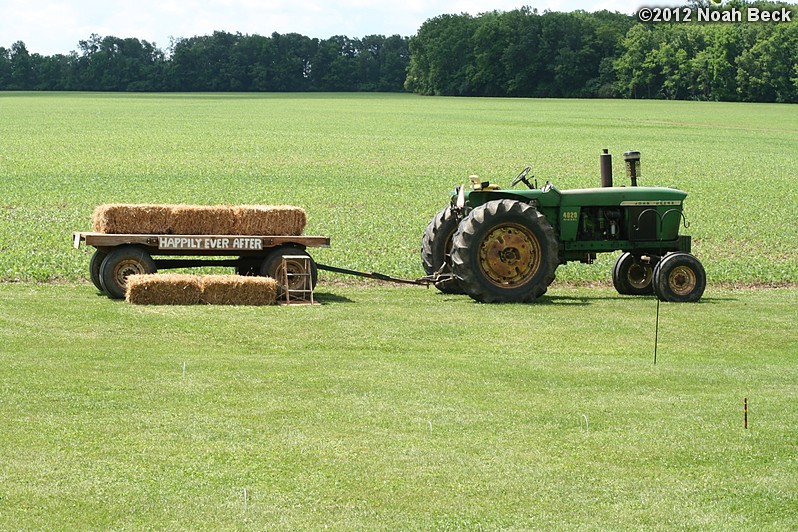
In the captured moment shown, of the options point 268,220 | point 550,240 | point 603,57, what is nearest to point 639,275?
point 550,240

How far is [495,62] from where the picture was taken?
155250 millimetres

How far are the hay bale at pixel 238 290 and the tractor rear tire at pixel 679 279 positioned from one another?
18.1 feet

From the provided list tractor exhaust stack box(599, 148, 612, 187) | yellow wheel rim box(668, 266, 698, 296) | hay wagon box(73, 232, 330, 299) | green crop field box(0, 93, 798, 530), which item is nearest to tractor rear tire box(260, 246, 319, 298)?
hay wagon box(73, 232, 330, 299)

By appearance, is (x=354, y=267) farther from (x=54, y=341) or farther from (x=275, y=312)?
(x=54, y=341)

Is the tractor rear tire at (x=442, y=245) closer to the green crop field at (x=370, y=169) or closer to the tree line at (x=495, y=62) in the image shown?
the green crop field at (x=370, y=169)

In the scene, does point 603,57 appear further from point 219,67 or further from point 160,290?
point 160,290

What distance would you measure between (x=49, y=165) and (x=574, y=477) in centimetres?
3763

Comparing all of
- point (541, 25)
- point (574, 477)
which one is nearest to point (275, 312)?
point (574, 477)

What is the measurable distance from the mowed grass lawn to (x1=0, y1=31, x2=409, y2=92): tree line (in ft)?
551

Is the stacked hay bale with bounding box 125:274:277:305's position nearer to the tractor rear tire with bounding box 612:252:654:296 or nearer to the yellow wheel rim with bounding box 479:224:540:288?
the yellow wheel rim with bounding box 479:224:540:288

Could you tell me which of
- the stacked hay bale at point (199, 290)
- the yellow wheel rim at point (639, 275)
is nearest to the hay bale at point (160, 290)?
the stacked hay bale at point (199, 290)

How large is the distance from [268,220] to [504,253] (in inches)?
129

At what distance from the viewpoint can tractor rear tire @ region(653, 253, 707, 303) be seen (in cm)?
1722

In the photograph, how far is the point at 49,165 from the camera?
141ft
